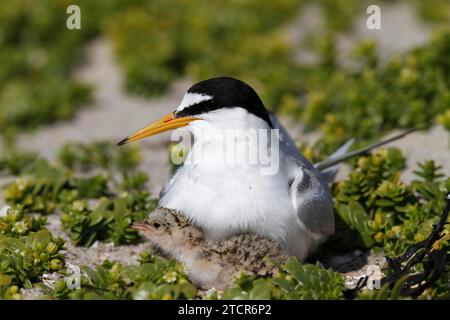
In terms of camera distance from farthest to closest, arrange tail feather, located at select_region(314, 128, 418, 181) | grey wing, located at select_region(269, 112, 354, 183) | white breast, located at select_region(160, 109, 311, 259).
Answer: tail feather, located at select_region(314, 128, 418, 181) < grey wing, located at select_region(269, 112, 354, 183) < white breast, located at select_region(160, 109, 311, 259)

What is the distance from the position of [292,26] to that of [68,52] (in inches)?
96.5

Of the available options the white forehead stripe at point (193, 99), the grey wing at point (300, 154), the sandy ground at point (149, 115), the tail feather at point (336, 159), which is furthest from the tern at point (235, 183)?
the tail feather at point (336, 159)

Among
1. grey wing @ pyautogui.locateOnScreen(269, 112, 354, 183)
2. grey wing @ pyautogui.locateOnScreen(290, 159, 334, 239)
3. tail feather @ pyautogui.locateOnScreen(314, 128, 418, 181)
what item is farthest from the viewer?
tail feather @ pyautogui.locateOnScreen(314, 128, 418, 181)

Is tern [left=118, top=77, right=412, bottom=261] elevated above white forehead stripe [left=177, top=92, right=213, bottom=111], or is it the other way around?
white forehead stripe [left=177, top=92, right=213, bottom=111]

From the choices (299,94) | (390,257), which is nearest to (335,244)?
(390,257)

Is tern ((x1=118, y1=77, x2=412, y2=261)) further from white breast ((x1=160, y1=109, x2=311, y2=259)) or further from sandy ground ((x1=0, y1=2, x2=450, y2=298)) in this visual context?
sandy ground ((x1=0, y1=2, x2=450, y2=298))

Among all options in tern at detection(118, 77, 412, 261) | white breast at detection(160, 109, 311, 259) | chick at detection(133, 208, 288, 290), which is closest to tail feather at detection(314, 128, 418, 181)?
tern at detection(118, 77, 412, 261)

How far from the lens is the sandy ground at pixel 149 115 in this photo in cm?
518

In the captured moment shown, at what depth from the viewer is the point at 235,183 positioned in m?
3.65

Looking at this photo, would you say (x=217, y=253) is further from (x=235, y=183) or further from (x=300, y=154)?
(x=300, y=154)

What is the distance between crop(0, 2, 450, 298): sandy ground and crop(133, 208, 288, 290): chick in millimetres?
642

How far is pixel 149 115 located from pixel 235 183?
11.5 ft

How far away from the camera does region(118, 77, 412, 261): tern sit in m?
3.64

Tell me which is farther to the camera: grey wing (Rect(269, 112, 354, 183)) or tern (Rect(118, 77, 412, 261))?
grey wing (Rect(269, 112, 354, 183))
